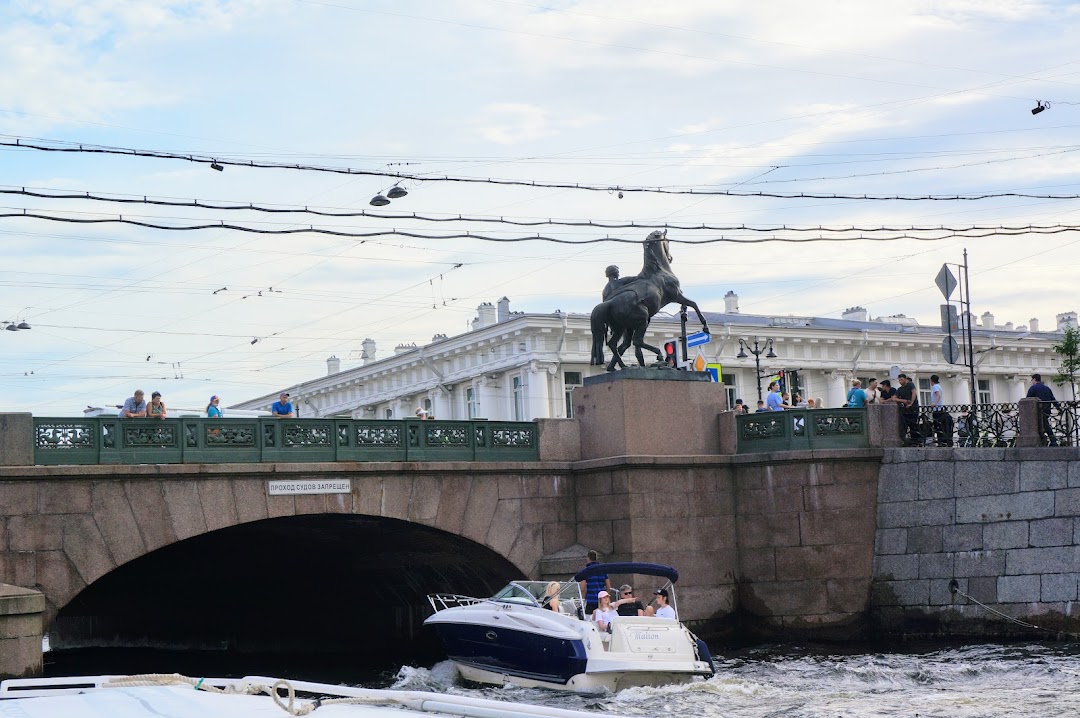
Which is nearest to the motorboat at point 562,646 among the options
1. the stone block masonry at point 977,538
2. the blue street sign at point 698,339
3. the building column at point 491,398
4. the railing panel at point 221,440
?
the railing panel at point 221,440

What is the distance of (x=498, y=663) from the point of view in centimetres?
1975

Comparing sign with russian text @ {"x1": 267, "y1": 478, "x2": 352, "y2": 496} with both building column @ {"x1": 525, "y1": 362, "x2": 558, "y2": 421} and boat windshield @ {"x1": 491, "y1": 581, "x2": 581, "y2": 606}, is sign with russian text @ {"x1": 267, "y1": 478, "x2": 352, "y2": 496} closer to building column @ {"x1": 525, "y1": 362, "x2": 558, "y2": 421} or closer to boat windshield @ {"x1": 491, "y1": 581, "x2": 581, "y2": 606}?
boat windshield @ {"x1": 491, "y1": 581, "x2": 581, "y2": 606}

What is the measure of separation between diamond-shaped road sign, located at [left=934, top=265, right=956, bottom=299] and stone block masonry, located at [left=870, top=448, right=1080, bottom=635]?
6.84m

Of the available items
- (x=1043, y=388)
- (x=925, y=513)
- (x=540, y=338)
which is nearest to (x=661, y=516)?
(x=925, y=513)

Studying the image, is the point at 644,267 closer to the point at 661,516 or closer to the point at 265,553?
the point at 661,516

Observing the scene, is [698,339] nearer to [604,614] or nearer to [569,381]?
[604,614]

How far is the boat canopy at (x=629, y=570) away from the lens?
2083 cm

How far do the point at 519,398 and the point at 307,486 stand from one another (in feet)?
89.3

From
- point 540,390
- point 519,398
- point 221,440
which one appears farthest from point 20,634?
point 519,398

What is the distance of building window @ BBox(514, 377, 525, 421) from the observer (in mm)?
48750

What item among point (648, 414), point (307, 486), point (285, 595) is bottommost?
point (285, 595)

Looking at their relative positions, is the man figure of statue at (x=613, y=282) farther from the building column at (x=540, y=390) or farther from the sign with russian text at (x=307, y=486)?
the building column at (x=540, y=390)

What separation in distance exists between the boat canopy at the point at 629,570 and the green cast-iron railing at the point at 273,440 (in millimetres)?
3619

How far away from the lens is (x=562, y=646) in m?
18.9
